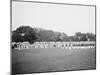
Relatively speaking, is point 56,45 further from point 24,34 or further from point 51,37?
point 24,34

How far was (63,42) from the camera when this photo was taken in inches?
89.4

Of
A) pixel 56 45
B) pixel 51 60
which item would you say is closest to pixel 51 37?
pixel 56 45

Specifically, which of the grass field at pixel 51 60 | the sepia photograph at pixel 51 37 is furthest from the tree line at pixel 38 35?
the grass field at pixel 51 60

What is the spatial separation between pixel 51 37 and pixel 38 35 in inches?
7.0

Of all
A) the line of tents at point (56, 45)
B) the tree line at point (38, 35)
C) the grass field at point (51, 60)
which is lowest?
the grass field at point (51, 60)

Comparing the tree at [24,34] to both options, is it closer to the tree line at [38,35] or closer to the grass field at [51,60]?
the tree line at [38,35]

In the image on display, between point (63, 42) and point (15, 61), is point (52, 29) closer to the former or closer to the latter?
point (63, 42)

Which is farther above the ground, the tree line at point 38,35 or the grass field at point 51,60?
the tree line at point 38,35

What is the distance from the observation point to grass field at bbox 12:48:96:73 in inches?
83.2

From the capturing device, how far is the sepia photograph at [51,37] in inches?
83.0

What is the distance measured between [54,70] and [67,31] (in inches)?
22.0

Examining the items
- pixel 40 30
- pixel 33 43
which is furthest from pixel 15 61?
pixel 40 30

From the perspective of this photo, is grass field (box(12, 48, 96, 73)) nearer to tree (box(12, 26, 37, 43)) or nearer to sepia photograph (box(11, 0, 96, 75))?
sepia photograph (box(11, 0, 96, 75))

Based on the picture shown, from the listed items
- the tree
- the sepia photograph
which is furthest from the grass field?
the tree
